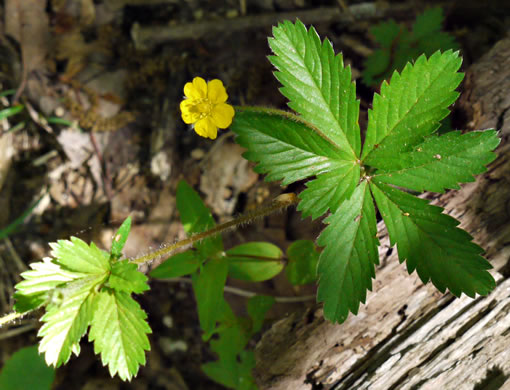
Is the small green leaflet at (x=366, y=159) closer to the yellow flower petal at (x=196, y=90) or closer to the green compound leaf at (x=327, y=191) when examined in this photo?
the green compound leaf at (x=327, y=191)

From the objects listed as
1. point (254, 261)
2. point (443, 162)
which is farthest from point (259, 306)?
point (443, 162)

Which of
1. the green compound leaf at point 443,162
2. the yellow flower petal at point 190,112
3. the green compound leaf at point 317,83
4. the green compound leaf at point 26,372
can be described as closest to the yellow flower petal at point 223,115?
the yellow flower petal at point 190,112

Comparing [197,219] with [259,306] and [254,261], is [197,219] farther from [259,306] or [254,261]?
[259,306]

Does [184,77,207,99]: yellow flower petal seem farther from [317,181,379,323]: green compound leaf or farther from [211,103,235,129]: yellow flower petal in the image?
[317,181,379,323]: green compound leaf

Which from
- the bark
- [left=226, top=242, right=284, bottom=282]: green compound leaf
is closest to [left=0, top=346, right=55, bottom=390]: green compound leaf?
[left=226, top=242, right=284, bottom=282]: green compound leaf

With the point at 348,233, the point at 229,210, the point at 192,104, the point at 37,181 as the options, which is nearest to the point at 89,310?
the point at 192,104

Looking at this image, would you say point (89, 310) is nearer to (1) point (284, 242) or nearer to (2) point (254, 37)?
(1) point (284, 242)
